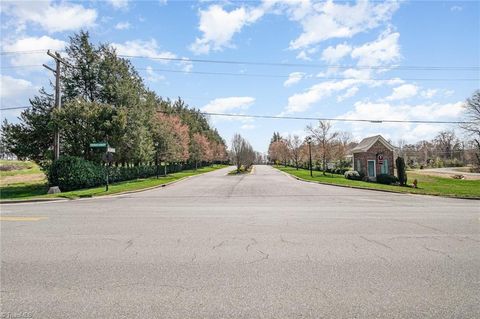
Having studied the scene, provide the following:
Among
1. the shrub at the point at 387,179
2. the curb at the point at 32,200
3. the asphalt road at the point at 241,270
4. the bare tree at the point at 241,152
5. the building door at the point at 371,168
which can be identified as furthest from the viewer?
the bare tree at the point at 241,152

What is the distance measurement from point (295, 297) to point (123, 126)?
25.9 metres

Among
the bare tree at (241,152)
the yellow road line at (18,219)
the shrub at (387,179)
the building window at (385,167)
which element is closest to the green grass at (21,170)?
the bare tree at (241,152)

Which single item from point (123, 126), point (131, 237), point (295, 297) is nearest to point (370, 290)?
point (295, 297)

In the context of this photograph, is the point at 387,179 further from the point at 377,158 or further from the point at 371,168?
the point at 371,168

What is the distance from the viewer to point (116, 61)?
105 ft

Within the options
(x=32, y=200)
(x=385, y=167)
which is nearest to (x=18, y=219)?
(x=32, y=200)

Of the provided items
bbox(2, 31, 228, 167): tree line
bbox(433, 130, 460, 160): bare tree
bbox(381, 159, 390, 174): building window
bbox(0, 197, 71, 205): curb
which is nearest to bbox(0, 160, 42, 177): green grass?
bbox(2, 31, 228, 167): tree line

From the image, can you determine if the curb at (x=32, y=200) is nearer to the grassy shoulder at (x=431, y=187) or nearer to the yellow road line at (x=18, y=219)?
the yellow road line at (x=18, y=219)

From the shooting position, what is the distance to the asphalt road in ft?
12.3

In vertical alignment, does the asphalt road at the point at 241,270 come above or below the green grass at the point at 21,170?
below

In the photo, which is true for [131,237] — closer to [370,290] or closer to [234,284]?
[234,284]

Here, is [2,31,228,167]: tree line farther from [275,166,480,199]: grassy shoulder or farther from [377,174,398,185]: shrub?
[377,174,398,185]: shrub

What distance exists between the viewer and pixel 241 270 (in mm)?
5004

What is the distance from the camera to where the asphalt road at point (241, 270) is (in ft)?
12.3
